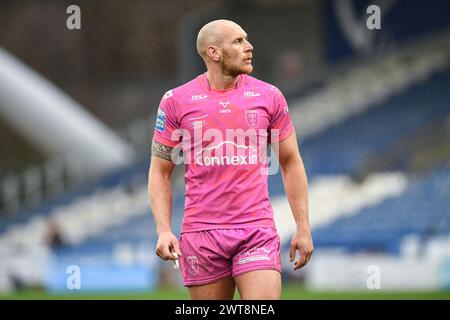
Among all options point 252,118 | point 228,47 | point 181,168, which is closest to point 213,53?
point 228,47

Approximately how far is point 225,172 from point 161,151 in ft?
1.59

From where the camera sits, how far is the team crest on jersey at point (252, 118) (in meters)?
7.39

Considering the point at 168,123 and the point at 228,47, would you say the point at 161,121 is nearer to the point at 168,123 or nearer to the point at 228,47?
the point at 168,123

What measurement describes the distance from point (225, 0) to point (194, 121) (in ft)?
63.7

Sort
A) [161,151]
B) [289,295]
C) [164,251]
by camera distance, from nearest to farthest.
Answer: [164,251] < [161,151] < [289,295]

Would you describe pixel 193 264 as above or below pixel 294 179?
below

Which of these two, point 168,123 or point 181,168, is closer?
point 168,123

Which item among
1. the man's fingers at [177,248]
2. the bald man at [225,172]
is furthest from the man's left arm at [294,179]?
the man's fingers at [177,248]

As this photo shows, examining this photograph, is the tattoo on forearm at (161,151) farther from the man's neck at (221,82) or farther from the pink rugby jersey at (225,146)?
the man's neck at (221,82)

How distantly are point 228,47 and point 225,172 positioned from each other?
0.80 m

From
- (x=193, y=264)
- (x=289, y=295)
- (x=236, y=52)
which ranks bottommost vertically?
(x=193, y=264)

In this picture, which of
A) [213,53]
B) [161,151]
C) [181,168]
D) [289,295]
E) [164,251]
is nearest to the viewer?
[164,251]

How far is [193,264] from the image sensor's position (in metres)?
7.42
